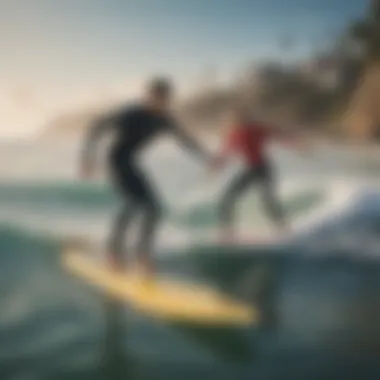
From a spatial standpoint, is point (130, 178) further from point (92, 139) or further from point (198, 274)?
point (198, 274)

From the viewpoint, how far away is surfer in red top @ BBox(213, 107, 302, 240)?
49.6 inches

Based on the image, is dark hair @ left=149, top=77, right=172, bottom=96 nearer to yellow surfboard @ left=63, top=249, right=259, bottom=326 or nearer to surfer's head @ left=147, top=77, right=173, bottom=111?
surfer's head @ left=147, top=77, right=173, bottom=111

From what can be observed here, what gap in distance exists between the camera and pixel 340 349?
1.23 metres

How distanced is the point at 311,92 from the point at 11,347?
2.11ft

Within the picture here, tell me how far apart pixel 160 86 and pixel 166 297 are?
347mm

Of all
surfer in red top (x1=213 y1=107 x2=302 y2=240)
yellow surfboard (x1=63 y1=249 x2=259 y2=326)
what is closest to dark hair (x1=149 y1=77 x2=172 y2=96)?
surfer in red top (x1=213 y1=107 x2=302 y2=240)

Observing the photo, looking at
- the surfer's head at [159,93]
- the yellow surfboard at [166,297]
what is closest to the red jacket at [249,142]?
the surfer's head at [159,93]

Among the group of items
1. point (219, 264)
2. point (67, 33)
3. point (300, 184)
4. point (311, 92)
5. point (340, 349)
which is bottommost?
point (340, 349)

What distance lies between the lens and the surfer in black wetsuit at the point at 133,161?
1.25m

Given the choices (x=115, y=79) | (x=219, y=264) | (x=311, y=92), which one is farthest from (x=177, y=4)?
(x=219, y=264)

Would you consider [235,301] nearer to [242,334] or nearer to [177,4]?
[242,334]

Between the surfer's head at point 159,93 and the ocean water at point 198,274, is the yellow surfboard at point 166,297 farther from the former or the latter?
the surfer's head at point 159,93

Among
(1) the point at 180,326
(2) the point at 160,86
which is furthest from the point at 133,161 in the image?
(1) the point at 180,326

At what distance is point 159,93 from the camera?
1.27 m
